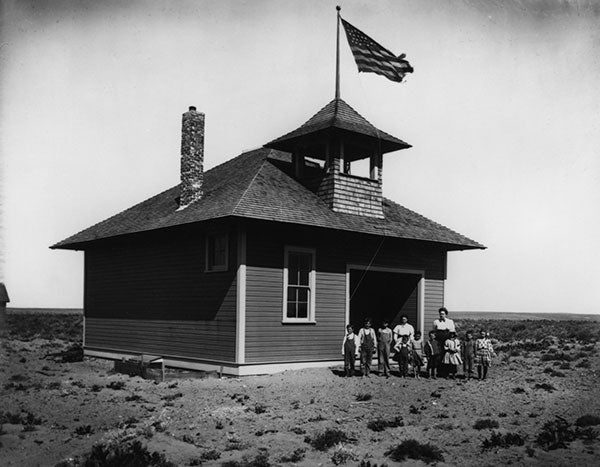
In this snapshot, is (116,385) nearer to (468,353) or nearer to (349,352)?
(349,352)

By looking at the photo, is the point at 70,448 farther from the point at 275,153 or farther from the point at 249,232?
the point at 275,153

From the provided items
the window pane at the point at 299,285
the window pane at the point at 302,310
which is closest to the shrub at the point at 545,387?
the window pane at the point at 299,285

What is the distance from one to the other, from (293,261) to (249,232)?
1.80 metres

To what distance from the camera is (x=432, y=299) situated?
70.9 ft

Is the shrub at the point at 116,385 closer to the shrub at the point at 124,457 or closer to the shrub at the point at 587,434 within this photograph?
the shrub at the point at 124,457

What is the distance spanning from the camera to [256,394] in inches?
593

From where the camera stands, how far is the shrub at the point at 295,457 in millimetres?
10320

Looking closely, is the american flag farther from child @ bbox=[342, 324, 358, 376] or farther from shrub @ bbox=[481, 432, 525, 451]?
shrub @ bbox=[481, 432, 525, 451]

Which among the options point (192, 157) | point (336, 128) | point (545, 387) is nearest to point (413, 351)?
point (545, 387)

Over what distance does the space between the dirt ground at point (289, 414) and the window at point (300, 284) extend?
161 cm

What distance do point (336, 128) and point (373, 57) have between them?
2259mm

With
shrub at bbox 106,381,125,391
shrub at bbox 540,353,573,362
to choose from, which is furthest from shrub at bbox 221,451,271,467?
shrub at bbox 540,353,573,362

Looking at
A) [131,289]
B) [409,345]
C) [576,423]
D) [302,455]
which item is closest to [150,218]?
[131,289]

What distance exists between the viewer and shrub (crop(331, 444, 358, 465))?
1019cm
